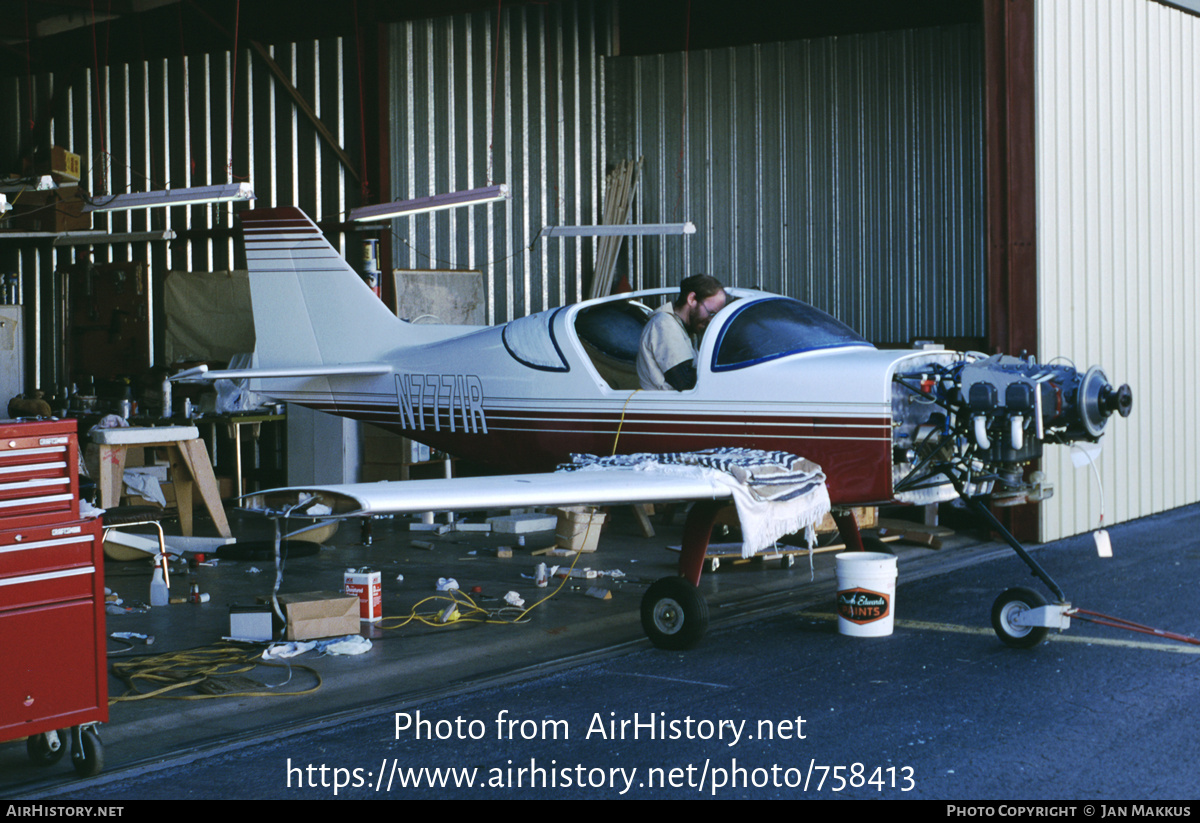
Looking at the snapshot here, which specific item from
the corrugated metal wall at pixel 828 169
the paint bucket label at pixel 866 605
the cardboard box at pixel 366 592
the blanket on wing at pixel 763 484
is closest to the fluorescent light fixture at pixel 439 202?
the blanket on wing at pixel 763 484

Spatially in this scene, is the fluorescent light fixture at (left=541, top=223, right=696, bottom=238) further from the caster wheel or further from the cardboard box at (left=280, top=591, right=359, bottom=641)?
Result: the caster wheel

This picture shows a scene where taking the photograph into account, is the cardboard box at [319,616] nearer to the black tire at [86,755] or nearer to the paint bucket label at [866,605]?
the black tire at [86,755]

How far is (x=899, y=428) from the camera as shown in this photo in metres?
5.66

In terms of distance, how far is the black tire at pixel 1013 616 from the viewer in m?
5.26

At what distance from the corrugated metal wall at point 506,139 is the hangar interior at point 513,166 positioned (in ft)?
0.09

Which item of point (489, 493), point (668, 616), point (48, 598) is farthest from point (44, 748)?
point (668, 616)

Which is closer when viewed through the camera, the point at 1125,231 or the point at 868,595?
the point at 868,595

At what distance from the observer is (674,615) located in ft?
17.7

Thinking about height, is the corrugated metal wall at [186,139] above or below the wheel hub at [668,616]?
above

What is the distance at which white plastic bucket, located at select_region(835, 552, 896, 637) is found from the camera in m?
5.51

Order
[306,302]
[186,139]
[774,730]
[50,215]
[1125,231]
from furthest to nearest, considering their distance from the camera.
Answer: [186,139]
[50,215]
[1125,231]
[306,302]
[774,730]

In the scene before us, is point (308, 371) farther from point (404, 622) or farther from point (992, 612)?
point (992, 612)

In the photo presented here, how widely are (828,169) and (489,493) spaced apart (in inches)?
328

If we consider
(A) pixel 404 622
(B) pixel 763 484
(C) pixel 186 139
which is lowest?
(A) pixel 404 622
